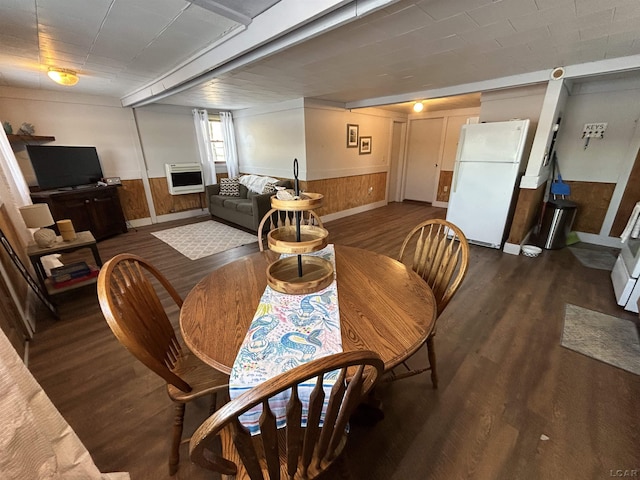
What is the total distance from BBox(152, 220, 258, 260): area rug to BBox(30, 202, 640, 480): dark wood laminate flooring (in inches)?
54.8

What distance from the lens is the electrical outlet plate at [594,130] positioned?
3.46m

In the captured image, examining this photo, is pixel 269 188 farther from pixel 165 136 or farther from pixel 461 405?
pixel 461 405

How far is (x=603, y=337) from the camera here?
1.92 m

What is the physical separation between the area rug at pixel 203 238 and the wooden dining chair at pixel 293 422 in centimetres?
309

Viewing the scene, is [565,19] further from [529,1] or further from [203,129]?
[203,129]

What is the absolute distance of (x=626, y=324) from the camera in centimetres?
206

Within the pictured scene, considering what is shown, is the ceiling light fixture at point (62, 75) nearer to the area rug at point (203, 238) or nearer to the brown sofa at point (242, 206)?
the area rug at point (203, 238)

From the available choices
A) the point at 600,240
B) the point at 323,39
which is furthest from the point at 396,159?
the point at 323,39

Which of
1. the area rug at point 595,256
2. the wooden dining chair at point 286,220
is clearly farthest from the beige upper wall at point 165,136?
the area rug at point 595,256

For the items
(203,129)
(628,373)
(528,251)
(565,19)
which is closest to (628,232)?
(528,251)

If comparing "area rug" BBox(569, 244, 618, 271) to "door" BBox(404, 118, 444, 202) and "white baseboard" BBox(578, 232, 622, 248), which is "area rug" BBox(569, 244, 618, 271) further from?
"door" BBox(404, 118, 444, 202)

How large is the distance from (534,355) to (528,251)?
2127 millimetres

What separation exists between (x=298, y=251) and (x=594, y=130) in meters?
4.88

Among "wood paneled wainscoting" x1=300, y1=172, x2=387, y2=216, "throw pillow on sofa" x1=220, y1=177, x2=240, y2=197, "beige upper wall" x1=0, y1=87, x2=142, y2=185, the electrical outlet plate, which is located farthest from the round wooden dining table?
"beige upper wall" x1=0, y1=87, x2=142, y2=185
